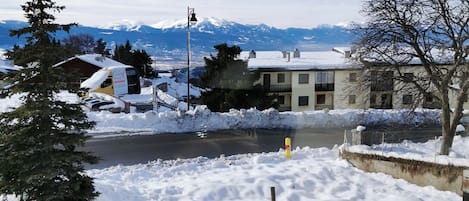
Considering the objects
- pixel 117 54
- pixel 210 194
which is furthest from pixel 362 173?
pixel 117 54

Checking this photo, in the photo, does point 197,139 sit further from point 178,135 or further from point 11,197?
point 11,197

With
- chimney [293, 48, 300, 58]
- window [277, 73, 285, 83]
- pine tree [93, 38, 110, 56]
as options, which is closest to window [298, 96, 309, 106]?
window [277, 73, 285, 83]

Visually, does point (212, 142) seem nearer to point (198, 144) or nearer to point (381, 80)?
point (198, 144)

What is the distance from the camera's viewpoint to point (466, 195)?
7.32 m

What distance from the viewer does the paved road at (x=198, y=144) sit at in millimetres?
17188

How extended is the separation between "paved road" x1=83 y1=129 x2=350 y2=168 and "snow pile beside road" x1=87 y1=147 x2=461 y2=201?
6.75 feet

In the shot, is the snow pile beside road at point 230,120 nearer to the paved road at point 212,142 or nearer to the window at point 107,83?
the paved road at point 212,142

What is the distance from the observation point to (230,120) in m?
23.8

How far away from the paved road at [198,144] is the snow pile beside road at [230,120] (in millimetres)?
1161

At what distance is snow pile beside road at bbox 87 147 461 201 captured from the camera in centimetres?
1123

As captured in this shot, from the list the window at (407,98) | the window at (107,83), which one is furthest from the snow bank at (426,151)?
the window at (107,83)

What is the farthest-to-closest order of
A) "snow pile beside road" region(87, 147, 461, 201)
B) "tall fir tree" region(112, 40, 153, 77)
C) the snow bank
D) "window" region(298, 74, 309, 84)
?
1. "tall fir tree" region(112, 40, 153, 77)
2. "window" region(298, 74, 309, 84)
3. the snow bank
4. "snow pile beside road" region(87, 147, 461, 201)

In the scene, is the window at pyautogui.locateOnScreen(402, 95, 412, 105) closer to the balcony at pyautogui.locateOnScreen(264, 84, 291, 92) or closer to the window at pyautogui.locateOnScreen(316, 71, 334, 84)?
the balcony at pyautogui.locateOnScreen(264, 84, 291, 92)

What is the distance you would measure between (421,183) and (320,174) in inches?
109
